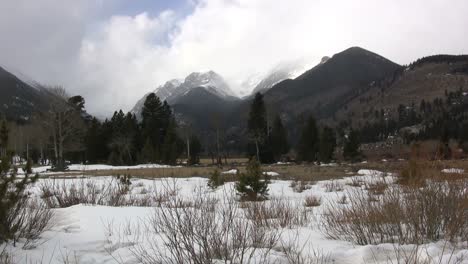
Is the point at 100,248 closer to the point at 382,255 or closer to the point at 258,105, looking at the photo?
the point at 382,255

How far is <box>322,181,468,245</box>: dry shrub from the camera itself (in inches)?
178

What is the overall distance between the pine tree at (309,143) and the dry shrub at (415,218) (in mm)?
52700

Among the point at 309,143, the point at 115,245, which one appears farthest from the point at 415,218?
the point at 309,143

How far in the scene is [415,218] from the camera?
4.70 m

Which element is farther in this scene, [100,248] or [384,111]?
[384,111]

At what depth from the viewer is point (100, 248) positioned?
4.95 m

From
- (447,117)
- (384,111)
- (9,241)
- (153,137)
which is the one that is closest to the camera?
(9,241)

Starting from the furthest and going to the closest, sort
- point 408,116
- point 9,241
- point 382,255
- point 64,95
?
point 408,116 < point 64,95 < point 9,241 < point 382,255

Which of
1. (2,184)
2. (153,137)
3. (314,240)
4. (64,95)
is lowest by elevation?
(314,240)

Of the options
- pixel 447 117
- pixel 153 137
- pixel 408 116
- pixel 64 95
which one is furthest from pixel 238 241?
pixel 408 116

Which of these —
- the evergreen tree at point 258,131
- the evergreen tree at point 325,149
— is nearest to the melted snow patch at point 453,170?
the evergreen tree at point 258,131

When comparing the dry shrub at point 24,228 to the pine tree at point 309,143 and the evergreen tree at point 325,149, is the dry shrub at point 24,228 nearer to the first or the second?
the evergreen tree at point 325,149

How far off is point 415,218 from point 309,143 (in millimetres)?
55854

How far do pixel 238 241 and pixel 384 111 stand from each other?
207073 millimetres
